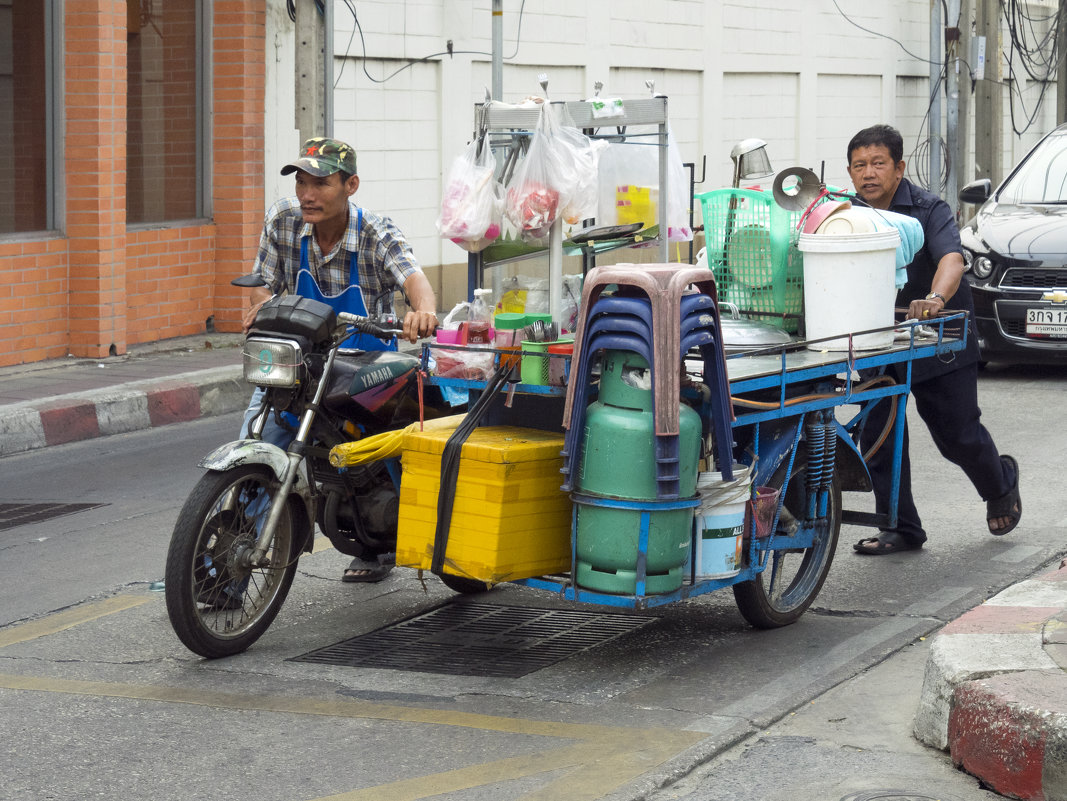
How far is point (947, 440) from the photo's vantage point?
678 centimetres

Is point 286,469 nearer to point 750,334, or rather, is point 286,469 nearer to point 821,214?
point 750,334

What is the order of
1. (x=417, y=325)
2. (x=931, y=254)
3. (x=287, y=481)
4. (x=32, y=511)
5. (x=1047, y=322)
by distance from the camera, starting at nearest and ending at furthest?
(x=287, y=481) < (x=417, y=325) < (x=931, y=254) < (x=32, y=511) < (x=1047, y=322)

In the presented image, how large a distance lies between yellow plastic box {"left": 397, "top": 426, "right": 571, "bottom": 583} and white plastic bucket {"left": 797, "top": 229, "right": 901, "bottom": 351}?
1367 millimetres

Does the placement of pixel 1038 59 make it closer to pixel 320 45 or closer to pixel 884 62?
pixel 884 62

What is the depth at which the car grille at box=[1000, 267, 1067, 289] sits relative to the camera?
11.3 m

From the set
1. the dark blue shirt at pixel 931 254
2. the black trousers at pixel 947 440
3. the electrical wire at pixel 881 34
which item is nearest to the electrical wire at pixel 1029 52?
the electrical wire at pixel 881 34

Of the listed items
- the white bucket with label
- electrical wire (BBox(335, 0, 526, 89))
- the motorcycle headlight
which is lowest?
the white bucket with label

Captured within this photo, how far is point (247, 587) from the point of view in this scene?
5238mm

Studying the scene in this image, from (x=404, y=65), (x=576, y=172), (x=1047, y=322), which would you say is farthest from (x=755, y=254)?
(x=404, y=65)

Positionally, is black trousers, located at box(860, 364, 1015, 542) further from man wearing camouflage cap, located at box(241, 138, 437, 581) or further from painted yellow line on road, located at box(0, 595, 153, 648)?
painted yellow line on road, located at box(0, 595, 153, 648)

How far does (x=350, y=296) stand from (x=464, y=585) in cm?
115

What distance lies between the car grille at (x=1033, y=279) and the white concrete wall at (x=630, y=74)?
5.78 metres

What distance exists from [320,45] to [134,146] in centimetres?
171

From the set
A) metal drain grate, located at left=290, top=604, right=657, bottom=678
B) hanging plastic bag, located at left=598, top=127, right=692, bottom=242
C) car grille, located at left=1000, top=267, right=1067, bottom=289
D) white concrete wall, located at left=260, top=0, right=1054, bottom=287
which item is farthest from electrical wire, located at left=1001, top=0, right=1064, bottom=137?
metal drain grate, located at left=290, top=604, right=657, bottom=678
